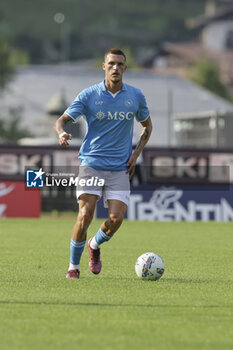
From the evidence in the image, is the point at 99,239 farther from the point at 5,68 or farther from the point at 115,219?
the point at 5,68

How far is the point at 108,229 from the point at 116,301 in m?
2.13

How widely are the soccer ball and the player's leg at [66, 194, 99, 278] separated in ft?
2.42

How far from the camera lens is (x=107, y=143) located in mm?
10625

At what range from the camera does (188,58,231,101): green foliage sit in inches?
3430

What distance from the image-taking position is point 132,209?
963 inches

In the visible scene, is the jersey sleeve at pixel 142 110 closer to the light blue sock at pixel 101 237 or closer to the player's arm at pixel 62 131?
the player's arm at pixel 62 131

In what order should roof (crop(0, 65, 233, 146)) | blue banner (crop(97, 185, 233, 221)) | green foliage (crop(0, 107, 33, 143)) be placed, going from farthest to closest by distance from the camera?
roof (crop(0, 65, 233, 146)) → green foliage (crop(0, 107, 33, 143)) → blue banner (crop(97, 185, 233, 221))

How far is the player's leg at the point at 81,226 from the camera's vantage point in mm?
10516

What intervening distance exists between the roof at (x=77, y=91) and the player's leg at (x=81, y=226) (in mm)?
48162

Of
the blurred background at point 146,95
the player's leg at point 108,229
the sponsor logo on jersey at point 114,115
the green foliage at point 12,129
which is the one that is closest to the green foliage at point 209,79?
the blurred background at point 146,95

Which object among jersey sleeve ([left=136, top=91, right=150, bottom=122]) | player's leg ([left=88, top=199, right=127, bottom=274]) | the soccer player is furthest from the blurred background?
the soccer player

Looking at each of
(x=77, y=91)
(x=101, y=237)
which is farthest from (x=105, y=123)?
(x=77, y=91)

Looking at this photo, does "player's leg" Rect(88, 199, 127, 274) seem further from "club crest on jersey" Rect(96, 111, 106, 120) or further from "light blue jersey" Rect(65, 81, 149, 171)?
"club crest on jersey" Rect(96, 111, 106, 120)

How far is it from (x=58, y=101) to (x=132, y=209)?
20917mm
